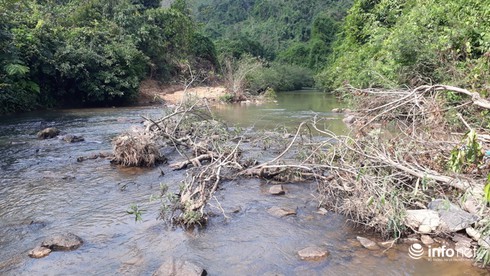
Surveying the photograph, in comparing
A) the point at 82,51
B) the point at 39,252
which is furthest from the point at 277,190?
the point at 82,51

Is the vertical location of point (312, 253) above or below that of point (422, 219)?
below

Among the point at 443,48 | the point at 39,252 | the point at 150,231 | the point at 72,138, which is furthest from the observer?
the point at 72,138

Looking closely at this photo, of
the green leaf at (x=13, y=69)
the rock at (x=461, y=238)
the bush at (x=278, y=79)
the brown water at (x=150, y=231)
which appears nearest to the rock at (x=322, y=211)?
the brown water at (x=150, y=231)

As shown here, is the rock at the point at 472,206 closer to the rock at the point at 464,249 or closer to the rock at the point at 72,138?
the rock at the point at 464,249

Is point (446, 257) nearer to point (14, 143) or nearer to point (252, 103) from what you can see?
point (14, 143)

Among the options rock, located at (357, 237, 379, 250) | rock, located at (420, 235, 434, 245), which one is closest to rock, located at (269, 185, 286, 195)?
rock, located at (357, 237, 379, 250)

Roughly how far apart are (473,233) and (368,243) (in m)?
1.29

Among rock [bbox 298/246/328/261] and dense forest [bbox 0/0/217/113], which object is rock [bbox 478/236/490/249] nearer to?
rock [bbox 298/246/328/261]

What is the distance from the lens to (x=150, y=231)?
614 centimetres

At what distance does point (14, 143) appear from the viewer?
496 inches

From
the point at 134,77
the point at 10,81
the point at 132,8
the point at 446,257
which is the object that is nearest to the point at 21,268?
the point at 446,257

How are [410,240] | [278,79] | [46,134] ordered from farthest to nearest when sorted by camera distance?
[278,79]
[46,134]
[410,240]

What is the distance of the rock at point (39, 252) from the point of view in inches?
211

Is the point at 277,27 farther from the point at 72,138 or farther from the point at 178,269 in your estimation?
the point at 178,269
